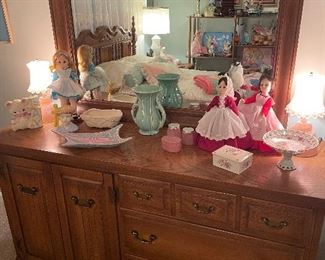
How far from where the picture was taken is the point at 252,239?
129 centimetres

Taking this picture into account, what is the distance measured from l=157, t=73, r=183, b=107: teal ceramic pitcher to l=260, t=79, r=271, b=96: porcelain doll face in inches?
16.3

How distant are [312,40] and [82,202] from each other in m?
1.27

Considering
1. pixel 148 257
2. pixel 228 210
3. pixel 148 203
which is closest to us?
pixel 228 210

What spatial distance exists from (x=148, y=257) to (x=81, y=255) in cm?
38

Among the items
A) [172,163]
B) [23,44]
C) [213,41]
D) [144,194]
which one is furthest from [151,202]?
[23,44]

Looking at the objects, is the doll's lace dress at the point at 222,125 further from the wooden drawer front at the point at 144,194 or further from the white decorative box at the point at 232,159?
the wooden drawer front at the point at 144,194

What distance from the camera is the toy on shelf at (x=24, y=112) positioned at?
1.70m

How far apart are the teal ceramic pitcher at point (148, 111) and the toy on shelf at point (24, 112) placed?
0.53 m

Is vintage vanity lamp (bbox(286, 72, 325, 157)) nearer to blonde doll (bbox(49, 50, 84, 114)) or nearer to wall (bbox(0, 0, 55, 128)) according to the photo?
A: blonde doll (bbox(49, 50, 84, 114))

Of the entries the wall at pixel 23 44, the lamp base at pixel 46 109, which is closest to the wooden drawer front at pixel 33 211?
the lamp base at pixel 46 109

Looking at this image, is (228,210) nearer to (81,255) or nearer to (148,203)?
(148,203)

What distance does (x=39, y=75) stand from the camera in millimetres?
1907

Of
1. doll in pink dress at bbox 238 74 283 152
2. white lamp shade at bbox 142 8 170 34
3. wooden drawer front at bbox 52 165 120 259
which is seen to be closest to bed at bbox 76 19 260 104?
white lamp shade at bbox 142 8 170 34

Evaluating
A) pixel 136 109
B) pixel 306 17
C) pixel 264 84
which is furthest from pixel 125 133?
pixel 306 17
